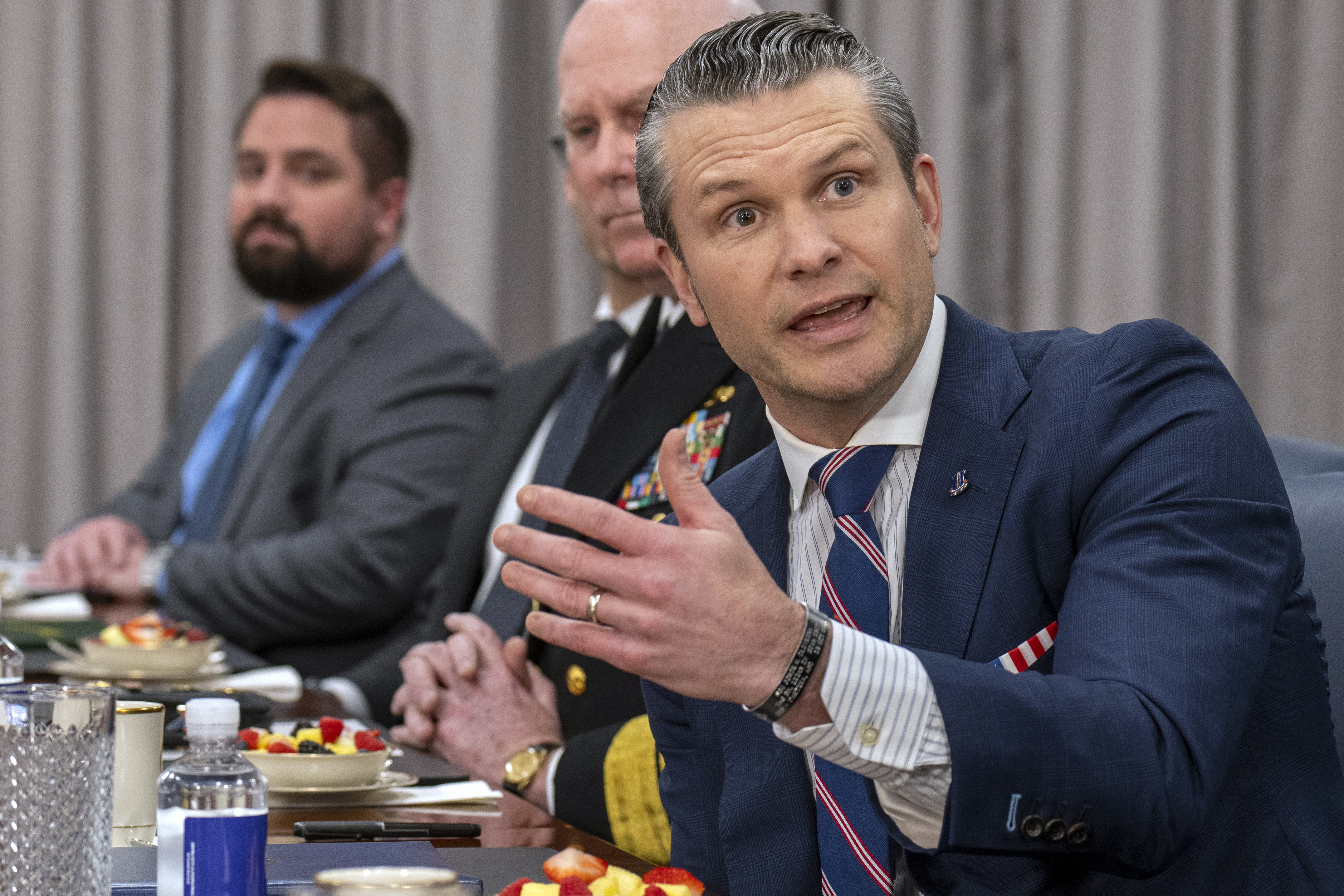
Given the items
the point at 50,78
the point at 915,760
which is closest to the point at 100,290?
the point at 50,78

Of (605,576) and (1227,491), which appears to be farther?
(1227,491)

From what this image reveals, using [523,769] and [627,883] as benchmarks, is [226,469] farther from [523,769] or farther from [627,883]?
[627,883]

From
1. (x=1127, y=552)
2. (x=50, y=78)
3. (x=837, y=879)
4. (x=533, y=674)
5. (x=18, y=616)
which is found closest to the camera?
(x=1127, y=552)

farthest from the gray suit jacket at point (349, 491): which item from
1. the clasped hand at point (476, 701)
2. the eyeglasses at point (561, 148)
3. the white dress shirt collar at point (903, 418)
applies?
the white dress shirt collar at point (903, 418)

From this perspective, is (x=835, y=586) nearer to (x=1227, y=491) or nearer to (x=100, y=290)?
(x=1227, y=491)

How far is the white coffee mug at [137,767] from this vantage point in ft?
3.73

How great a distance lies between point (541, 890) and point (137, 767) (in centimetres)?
48

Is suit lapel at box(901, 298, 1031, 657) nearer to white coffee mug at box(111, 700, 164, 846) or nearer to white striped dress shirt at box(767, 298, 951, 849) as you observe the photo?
white striped dress shirt at box(767, 298, 951, 849)

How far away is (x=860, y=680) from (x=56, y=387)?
374 centimetres

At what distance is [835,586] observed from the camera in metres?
1.17

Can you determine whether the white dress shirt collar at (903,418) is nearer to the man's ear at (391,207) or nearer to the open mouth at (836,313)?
the open mouth at (836,313)

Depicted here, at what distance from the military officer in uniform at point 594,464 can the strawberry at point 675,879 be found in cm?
59

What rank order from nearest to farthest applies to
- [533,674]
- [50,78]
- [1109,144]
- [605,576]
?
[605,576]
[533,674]
[1109,144]
[50,78]

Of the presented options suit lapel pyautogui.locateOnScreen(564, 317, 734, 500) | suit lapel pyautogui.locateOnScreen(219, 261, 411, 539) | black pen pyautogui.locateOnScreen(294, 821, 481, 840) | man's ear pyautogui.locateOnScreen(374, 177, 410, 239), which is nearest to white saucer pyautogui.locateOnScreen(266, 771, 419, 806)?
black pen pyautogui.locateOnScreen(294, 821, 481, 840)
